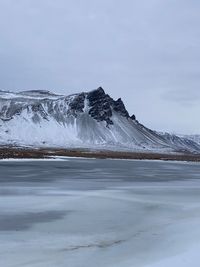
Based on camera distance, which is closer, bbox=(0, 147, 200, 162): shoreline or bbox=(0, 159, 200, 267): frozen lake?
bbox=(0, 159, 200, 267): frozen lake

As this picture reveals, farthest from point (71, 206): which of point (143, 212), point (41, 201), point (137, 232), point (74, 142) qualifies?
point (74, 142)

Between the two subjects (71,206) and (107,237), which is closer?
(107,237)

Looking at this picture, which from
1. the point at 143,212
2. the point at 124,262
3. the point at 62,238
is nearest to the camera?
the point at 124,262

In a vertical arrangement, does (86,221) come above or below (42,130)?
below

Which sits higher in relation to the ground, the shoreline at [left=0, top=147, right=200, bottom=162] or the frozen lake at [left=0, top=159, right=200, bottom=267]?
the shoreline at [left=0, top=147, right=200, bottom=162]

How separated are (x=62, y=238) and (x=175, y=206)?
841cm

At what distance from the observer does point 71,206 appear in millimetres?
19141

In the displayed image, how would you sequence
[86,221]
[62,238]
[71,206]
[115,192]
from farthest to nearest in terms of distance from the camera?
[115,192], [71,206], [86,221], [62,238]

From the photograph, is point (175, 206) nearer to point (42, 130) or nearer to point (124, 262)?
point (124, 262)

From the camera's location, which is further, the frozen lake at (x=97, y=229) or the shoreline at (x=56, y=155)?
the shoreline at (x=56, y=155)

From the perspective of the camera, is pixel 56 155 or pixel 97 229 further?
pixel 56 155

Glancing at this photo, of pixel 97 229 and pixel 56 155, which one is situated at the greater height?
pixel 56 155

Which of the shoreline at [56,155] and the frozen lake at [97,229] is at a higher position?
the shoreline at [56,155]

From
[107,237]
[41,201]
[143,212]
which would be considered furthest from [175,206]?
[107,237]
